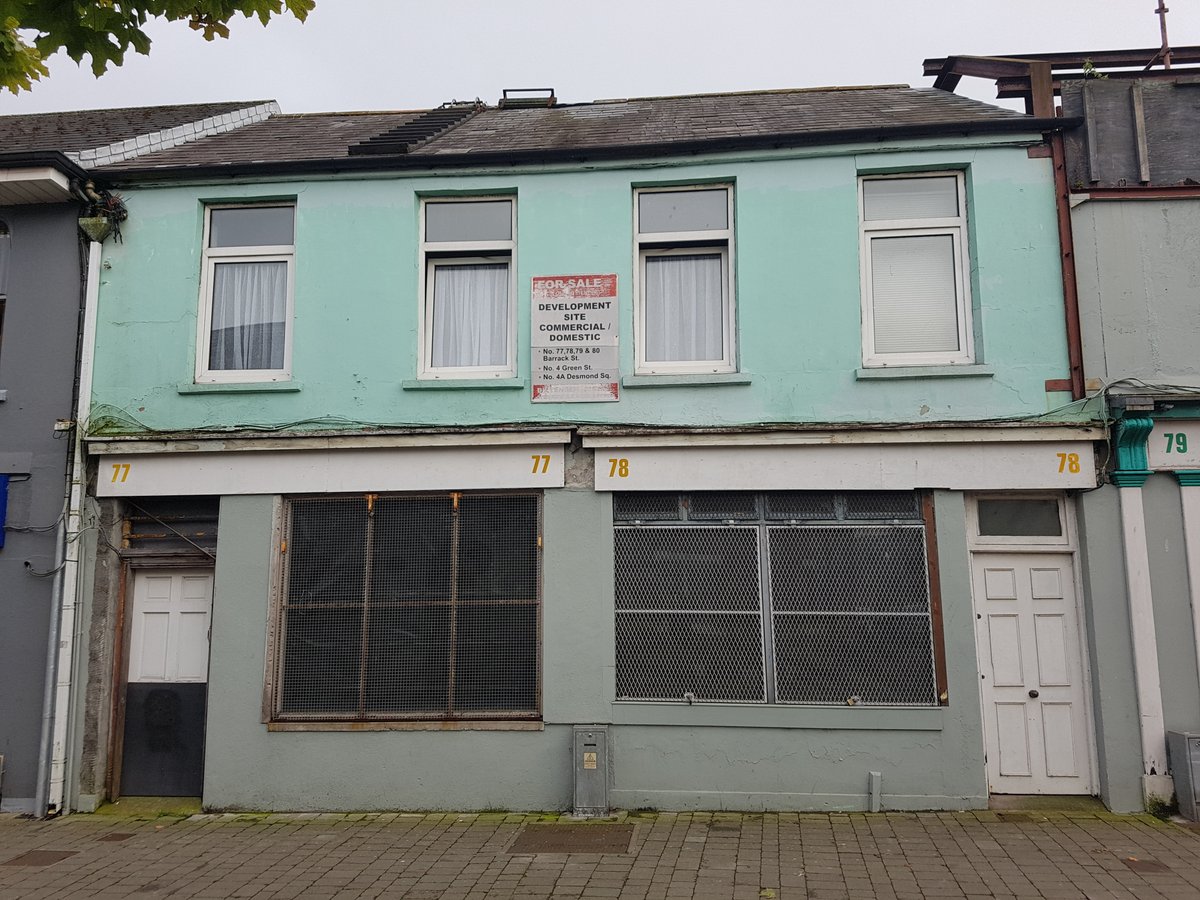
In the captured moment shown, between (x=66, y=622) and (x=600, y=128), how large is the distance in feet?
24.0

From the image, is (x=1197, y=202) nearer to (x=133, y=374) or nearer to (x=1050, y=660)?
(x=1050, y=660)

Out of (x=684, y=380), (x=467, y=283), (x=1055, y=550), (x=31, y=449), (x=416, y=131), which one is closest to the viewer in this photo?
(x=1055, y=550)

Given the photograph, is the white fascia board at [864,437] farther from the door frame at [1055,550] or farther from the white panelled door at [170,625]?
the white panelled door at [170,625]

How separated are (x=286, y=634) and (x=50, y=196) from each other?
4900 millimetres

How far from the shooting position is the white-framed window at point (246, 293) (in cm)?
904

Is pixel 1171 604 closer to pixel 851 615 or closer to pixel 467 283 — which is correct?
pixel 851 615

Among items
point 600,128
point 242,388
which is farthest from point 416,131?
point 242,388

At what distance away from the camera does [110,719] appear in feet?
28.3

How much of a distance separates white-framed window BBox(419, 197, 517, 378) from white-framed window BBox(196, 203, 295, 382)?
1383 mm

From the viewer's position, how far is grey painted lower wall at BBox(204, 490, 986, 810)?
7.86 meters

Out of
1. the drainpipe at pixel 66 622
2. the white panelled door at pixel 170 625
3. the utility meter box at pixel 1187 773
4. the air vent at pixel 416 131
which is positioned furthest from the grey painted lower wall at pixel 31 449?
the utility meter box at pixel 1187 773

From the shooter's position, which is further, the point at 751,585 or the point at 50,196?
the point at 50,196

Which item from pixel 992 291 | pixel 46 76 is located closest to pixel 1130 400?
pixel 992 291

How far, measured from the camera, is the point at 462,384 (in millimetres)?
8586
